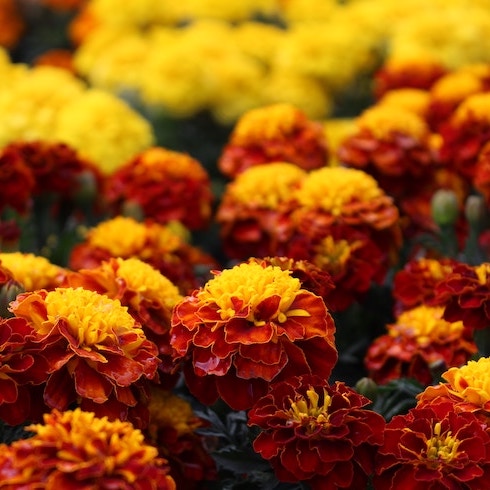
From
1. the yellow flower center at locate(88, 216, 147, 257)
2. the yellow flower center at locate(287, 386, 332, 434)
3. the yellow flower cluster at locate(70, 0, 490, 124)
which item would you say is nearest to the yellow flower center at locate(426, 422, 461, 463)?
the yellow flower center at locate(287, 386, 332, 434)

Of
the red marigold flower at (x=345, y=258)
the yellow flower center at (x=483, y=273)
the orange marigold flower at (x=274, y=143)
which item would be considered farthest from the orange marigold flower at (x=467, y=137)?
the yellow flower center at (x=483, y=273)

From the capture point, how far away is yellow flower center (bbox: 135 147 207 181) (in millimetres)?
2570

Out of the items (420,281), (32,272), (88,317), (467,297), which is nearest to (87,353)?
(88,317)

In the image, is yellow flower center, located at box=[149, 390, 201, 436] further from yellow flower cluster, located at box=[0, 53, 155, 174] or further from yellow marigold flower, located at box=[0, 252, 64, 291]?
yellow flower cluster, located at box=[0, 53, 155, 174]

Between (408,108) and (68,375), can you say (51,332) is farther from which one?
(408,108)

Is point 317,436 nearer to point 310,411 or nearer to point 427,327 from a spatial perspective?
point 310,411

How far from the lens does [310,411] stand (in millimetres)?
1312

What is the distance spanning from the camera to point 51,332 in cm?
132

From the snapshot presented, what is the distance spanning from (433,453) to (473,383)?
145mm

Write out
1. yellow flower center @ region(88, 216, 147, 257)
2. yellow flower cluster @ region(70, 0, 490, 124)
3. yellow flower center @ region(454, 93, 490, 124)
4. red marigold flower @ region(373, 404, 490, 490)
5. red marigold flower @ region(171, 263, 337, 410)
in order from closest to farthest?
red marigold flower @ region(373, 404, 490, 490), red marigold flower @ region(171, 263, 337, 410), yellow flower center @ region(88, 216, 147, 257), yellow flower center @ region(454, 93, 490, 124), yellow flower cluster @ region(70, 0, 490, 124)

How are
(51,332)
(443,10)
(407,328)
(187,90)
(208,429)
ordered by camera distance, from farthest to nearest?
(443,10), (187,90), (407,328), (208,429), (51,332)

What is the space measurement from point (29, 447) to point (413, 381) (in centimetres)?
83

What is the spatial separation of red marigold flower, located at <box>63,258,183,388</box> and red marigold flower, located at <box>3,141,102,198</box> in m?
0.76

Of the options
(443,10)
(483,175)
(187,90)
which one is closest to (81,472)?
(483,175)
